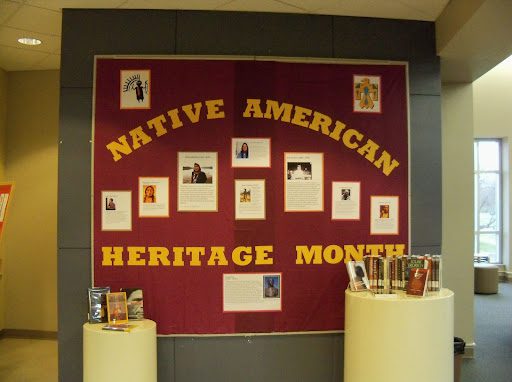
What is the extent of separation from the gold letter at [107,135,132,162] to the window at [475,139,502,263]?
8982mm

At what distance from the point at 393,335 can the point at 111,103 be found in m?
2.61

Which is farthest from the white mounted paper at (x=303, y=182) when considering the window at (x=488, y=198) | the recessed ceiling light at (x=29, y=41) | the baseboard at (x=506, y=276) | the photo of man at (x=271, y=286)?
the baseboard at (x=506, y=276)

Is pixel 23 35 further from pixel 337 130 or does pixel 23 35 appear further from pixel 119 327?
pixel 337 130

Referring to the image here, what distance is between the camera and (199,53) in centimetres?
371

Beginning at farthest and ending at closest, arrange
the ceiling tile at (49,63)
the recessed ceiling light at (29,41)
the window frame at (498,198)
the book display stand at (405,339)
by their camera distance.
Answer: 1. the window frame at (498,198)
2. the ceiling tile at (49,63)
3. the recessed ceiling light at (29,41)
4. the book display stand at (405,339)

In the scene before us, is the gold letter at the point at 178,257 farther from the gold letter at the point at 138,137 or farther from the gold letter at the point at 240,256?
the gold letter at the point at 138,137

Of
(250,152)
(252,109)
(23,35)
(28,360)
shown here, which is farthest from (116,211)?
(28,360)

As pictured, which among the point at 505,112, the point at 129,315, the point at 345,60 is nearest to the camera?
the point at 129,315

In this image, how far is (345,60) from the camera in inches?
149

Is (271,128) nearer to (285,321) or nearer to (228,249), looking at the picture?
(228,249)

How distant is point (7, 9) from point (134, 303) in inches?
97.8

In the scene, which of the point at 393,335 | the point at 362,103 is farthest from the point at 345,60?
the point at 393,335

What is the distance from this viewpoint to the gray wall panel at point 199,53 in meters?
3.63

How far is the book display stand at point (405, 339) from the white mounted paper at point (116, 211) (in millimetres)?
1823
